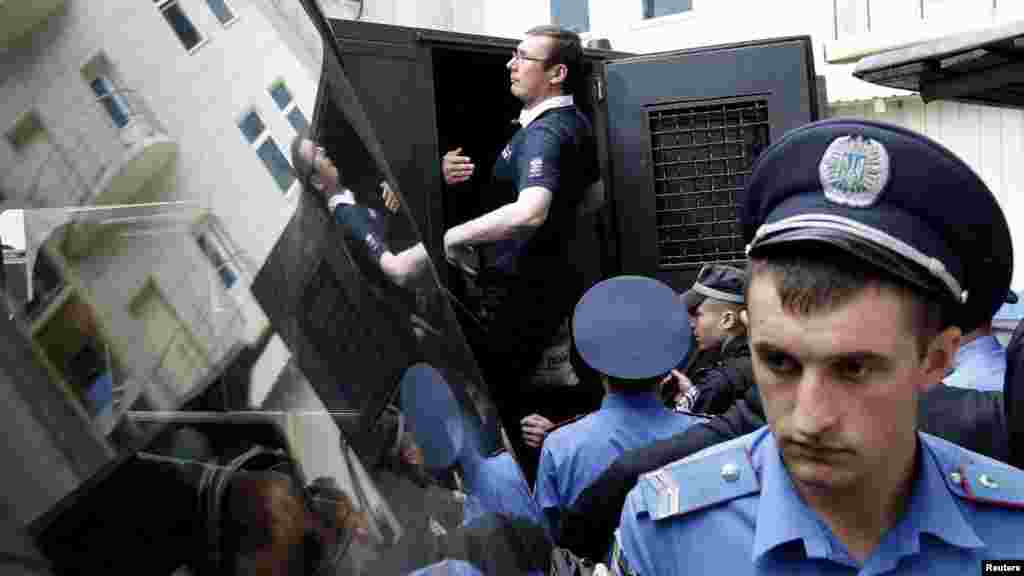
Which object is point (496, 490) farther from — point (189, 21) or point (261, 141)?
point (189, 21)

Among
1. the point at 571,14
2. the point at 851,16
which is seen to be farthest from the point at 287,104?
the point at 571,14

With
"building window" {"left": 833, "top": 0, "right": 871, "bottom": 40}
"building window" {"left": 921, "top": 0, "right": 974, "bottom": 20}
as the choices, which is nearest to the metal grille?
"building window" {"left": 921, "top": 0, "right": 974, "bottom": 20}

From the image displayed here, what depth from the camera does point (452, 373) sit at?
4.96 ft

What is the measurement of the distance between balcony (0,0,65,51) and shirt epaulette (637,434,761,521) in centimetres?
84

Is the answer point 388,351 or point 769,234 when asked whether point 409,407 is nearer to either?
point 388,351

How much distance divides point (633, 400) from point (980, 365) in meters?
0.83

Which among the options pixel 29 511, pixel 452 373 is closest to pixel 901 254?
pixel 452 373

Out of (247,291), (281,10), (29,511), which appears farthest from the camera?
(281,10)

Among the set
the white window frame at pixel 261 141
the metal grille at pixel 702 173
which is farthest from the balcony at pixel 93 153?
the metal grille at pixel 702 173

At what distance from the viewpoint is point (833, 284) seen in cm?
137

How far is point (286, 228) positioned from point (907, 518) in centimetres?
75

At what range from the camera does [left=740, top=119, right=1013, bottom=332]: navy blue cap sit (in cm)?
140

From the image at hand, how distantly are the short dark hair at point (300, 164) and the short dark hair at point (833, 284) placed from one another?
0.51 m

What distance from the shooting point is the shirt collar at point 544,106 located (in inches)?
194
